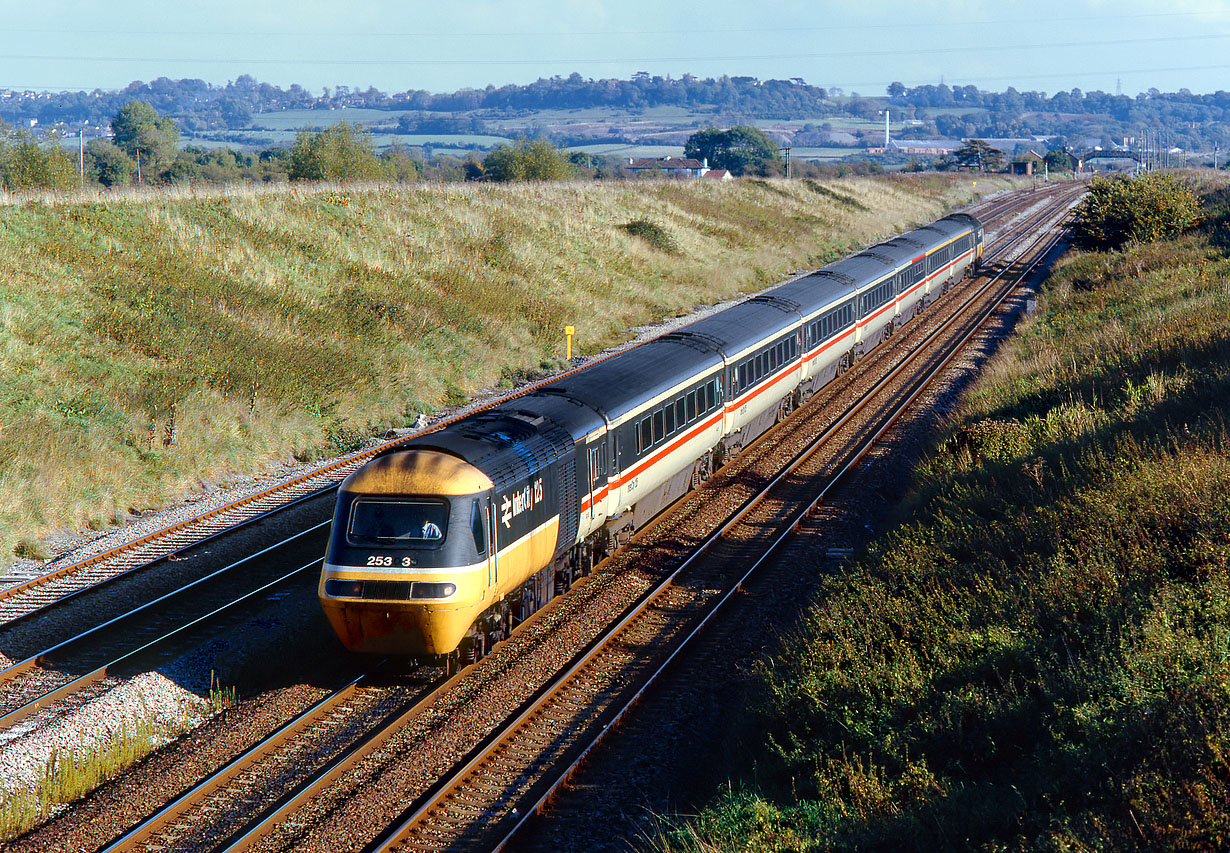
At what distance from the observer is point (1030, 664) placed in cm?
1029

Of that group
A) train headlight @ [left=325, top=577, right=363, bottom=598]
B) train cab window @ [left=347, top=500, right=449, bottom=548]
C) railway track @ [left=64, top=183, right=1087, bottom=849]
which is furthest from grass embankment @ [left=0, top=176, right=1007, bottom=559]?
railway track @ [left=64, top=183, right=1087, bottom=849]

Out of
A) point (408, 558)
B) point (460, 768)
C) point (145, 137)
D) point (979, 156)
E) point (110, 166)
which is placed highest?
point (979, 156)

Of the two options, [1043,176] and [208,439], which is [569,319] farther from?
[1043,176]

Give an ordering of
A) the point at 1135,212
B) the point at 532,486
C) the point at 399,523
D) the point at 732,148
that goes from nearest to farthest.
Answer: the point at 399,523
the point at 532,486
the point at 1135,212
the point at 732,148

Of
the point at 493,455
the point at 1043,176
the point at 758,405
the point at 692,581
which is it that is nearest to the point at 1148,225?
the point at 758,405

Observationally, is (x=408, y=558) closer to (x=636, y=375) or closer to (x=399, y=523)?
(x=399, y=523)

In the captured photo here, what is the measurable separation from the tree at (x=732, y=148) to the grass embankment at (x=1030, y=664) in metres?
149

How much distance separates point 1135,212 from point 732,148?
12887cm

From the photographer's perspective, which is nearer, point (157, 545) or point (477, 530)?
point (477, 530)

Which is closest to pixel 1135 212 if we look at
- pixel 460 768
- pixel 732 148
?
pixel 460 768

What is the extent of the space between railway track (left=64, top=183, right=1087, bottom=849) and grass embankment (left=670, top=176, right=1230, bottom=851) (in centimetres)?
209

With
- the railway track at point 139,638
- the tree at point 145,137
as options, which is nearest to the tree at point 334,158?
the tree at point 145,137

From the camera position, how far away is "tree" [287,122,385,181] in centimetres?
5266

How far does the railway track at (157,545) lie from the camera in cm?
1511
